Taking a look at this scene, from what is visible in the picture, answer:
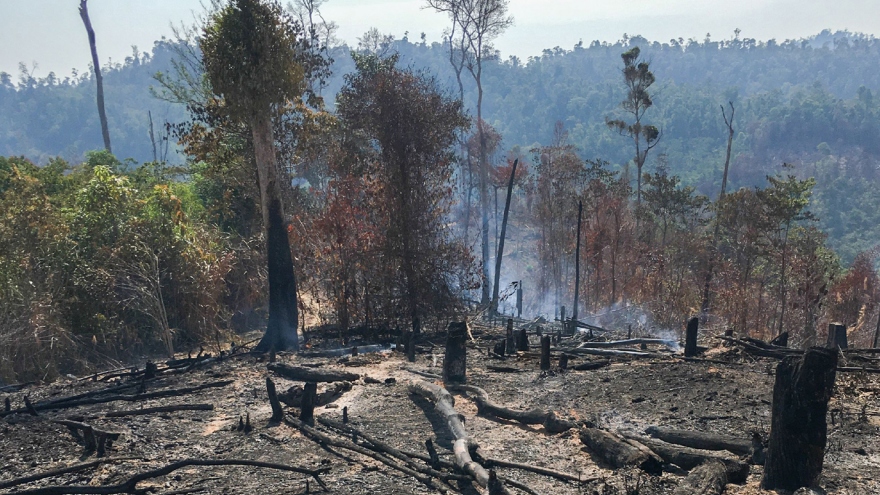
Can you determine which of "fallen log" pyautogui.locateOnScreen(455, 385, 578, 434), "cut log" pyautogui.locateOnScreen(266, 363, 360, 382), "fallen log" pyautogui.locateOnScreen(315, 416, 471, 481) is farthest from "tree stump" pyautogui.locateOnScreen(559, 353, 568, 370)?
"fallen log" pyautogui.locateOnScreen(315, 416, 471, 481)

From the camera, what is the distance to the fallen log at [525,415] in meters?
8.38

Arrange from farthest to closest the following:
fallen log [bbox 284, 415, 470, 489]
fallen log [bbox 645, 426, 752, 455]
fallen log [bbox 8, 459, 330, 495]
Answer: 1. fallen log [bbox 645, 426, 752, 455]
2. fallen log [bbox 284, 415, 470, 489]
3. fallen log [bbox 8, 459, 330, 495]

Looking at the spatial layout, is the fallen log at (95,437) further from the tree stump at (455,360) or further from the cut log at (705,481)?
the cut log at (705,481)

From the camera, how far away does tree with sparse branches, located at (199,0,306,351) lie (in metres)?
14.4

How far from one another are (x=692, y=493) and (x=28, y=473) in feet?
21.1

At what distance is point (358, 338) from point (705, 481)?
11703mm

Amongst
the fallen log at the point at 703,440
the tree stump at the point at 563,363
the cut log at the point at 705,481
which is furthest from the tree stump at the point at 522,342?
the cut log at the point at 705,481

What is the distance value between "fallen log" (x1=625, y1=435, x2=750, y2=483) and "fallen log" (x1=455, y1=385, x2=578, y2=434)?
105cm

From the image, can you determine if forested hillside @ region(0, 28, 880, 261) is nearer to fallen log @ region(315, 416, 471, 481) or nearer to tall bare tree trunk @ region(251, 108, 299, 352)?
tall bare tree trunk @ region(251, 108, 299, 352)

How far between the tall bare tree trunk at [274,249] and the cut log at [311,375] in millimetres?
3303

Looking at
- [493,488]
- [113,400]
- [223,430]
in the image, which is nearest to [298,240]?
[113,400]

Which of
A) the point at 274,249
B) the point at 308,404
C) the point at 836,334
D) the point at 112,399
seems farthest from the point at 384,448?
the point at 274,249

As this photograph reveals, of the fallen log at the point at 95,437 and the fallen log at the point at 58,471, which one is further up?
the fallen log at the point at 95,437

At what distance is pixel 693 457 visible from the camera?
6.77m
